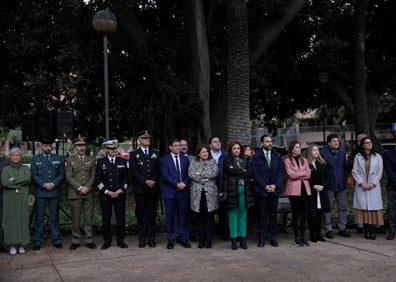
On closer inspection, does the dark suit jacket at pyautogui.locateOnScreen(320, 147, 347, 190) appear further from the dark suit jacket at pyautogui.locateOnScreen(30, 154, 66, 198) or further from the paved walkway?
the dark suit jacket at pyautogui.locateOnScreen(30, 154, 66, 198)

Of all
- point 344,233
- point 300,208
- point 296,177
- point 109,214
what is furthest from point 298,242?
point 109,214

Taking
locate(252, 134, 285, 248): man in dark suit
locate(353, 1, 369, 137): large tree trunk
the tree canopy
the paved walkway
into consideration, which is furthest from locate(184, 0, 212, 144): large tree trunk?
locate(353, 1, 369, 137): large tree trunk

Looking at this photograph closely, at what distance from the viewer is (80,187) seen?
869cm

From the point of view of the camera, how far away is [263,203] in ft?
28.5

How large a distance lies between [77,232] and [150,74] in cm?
697

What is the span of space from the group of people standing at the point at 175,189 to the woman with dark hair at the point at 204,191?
0.06 feet

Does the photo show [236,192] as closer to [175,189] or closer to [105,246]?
[175,189]

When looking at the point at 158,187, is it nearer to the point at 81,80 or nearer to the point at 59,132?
the point at 59,132

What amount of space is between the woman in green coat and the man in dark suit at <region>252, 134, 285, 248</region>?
12.9 ft

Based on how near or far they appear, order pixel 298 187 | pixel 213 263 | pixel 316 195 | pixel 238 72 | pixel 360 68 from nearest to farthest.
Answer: pixel 213 263 < pixel 298 187 < pixel 316 195 < pixel 238 72 < pixel 360 68

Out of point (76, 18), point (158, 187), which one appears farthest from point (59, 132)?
point (158, 187)

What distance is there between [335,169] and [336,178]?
6.7 inches

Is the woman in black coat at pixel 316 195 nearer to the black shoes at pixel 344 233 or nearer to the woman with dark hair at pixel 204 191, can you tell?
the black shoes at pixel 344 233

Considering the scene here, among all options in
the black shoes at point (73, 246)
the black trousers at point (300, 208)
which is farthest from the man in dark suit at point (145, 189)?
the black trousers at point (300, 208)
